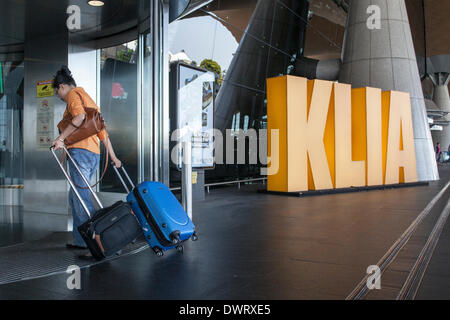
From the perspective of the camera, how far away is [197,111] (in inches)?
357

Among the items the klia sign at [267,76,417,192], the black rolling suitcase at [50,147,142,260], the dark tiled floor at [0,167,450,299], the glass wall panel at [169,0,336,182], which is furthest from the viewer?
the glass wall panel at [169,0,336,182]

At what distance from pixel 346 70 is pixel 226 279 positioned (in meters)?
14.8

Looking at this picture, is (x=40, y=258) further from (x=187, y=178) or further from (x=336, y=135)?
(x=336, y=135)

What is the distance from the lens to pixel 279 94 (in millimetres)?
10664

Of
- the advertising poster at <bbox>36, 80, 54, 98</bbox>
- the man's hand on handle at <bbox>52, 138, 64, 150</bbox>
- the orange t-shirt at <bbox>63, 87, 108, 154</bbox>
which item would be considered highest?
the advertising poster at <bbox>36, 80, 54, 98</bbox>

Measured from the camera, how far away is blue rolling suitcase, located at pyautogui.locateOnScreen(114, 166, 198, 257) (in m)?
3.95

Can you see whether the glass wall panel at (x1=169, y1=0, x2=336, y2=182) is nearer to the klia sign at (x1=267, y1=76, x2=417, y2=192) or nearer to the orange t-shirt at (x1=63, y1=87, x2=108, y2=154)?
the klia sign at (x1=267, y1=76, x2=417, y2=192)

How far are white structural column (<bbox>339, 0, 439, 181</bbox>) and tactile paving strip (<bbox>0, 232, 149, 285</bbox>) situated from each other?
13.5m

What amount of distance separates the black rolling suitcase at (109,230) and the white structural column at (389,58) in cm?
1406

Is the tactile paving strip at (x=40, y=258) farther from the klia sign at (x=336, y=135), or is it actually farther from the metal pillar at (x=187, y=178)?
the klia sign at (x=336, y=135)

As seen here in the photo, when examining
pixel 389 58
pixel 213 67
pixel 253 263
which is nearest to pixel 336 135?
pixel 213 67

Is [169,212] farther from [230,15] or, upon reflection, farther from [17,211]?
[230,15]

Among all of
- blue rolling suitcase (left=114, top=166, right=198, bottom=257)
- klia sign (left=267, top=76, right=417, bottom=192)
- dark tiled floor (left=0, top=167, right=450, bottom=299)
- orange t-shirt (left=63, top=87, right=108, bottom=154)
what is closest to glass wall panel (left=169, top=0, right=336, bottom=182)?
klia sign (left=267, top=76, right=417, bottom=192)
